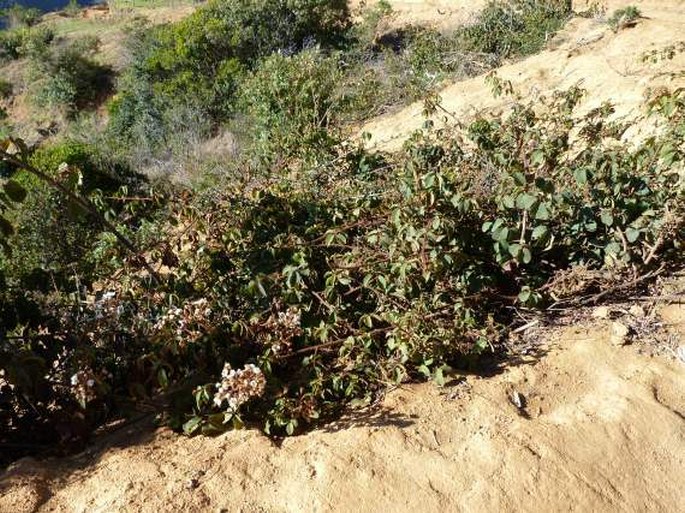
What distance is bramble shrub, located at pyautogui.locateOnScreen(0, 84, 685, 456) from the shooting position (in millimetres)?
2500

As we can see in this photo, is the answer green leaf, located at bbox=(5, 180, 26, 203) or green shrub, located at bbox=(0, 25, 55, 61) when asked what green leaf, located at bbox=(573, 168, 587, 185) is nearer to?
green leaf, located at bbox=(5, 180, 26, 203)

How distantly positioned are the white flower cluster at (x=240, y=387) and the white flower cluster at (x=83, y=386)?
512mm

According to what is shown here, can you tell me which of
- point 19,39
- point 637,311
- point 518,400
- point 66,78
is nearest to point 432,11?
point 66,78

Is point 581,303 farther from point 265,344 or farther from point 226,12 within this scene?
point 226,12

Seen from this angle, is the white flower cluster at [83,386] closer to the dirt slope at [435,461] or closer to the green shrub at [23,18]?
the dirt slope at [435,461]

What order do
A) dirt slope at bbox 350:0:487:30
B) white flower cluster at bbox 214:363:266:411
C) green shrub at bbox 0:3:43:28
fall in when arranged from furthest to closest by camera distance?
green shrub at bbox 0:3:43:28
dirt slope at bbox 350:0:487:30
white flower cluster at bbox 214:363:266:411

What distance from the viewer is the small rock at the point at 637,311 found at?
9.24 ft

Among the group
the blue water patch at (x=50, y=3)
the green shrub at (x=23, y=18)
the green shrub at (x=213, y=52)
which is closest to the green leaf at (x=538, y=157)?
the green shrub at (x=213, y=52)

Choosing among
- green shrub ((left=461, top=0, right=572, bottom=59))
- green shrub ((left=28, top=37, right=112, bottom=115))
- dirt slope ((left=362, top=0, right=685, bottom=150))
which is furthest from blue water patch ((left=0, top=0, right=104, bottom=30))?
dirt slope ((left=362, top=0, right=685, bottom=150))

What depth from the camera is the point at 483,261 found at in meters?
2.91

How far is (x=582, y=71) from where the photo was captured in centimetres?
721

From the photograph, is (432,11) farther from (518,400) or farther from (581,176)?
(518,400)

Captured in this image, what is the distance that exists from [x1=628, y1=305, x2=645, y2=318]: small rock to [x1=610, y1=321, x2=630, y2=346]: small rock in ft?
0.40

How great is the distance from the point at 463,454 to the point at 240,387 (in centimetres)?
Result: 85
